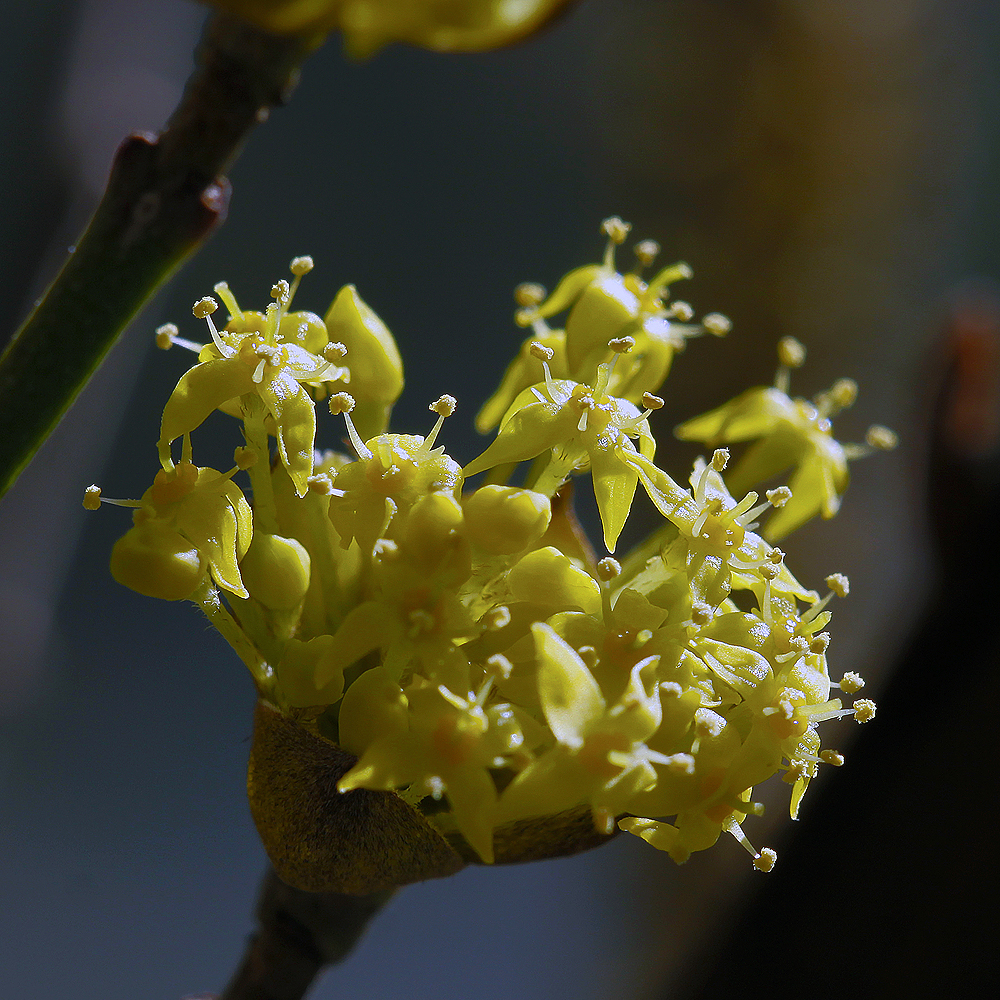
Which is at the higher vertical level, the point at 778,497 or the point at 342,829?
the point at 778,497

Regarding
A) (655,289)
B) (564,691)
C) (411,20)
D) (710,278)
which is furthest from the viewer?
(710,278)

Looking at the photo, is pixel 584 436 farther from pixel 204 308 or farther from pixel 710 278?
pixel 710 278

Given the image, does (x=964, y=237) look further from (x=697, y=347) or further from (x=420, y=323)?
(x=420, y=323)

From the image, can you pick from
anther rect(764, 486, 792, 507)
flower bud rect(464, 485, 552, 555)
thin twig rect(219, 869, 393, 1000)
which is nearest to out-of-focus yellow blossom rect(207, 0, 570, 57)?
flower bud rect(464, 485, 552, 555)

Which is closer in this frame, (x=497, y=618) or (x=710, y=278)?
(x=497, y=618)

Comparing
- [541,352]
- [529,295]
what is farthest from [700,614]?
[529,295]

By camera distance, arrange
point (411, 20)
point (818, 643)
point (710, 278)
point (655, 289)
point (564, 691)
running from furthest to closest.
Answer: point (710, 278) < point (655, 289) < point (818, 643) < point (564, 691) < point (411, 20)
